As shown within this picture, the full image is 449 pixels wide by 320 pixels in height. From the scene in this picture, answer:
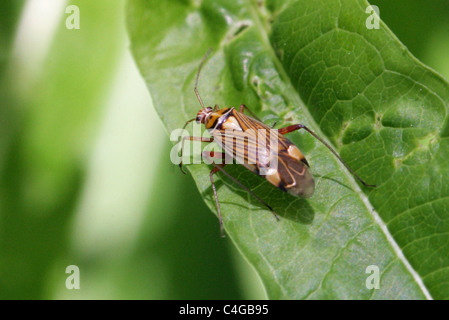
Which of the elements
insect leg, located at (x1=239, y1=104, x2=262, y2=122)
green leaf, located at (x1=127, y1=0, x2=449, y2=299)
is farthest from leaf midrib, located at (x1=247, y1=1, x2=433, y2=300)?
insect leg, located at (x1=239, y1=104, x2=262, y2=122)

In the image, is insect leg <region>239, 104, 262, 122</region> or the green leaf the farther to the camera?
insect leg <region>239, 104, 262, 122</region>

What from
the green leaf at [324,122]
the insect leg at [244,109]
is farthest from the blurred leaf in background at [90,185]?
the insect leg at [244,109]

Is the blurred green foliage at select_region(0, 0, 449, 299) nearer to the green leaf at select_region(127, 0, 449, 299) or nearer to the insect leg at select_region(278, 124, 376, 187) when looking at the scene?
the green leaf at select_region(127, 0, 449, 299)

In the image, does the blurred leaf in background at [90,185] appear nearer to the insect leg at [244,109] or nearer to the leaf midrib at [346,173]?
the insect leg at [244,109]

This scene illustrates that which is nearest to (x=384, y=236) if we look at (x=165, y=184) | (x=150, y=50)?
(x=165, y=184)

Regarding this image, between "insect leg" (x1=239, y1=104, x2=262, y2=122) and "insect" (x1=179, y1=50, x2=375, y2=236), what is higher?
"insect leg" (x1=239, y1=104, x2=262, y2=122)

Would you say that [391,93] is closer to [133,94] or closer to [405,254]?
[405,254]
